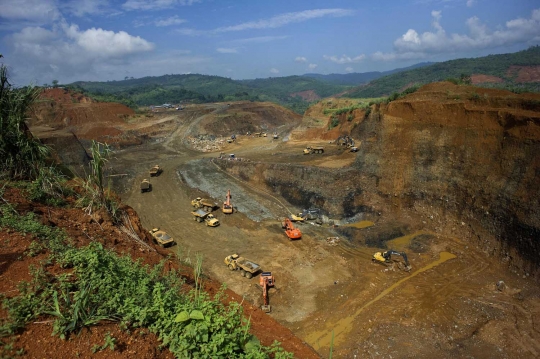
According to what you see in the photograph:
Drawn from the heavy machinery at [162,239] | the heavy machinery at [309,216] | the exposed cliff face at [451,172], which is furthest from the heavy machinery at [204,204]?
the heavy machinery at [309,216]

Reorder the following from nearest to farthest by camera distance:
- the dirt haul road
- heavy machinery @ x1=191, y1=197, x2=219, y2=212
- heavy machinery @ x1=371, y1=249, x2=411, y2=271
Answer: the dirt haul road
heavy machinery @ x1=371, y1=249, x2=411, y2=271
heavy machinery @ x1=191, y1=197, x2=219, y2=212

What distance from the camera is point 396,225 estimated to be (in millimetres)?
27875

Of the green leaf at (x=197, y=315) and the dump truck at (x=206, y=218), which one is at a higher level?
the green leaf at (x=197, y=315)

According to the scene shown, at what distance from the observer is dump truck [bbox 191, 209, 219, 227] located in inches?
1146

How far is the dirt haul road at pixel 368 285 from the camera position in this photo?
1633 cm

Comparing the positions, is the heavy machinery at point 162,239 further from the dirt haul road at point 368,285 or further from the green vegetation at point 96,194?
the green vegetation at point 96,194

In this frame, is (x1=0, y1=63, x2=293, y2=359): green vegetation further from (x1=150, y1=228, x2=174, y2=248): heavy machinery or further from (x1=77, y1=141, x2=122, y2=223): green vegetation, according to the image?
(x1=150, y1=228, x2=174, y2=248): heavy machinery

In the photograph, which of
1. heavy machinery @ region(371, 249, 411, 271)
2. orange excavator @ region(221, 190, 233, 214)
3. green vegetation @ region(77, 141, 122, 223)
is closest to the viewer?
green vegetation @ region(77, 141, 122, 223)

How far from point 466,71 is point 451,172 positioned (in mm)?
140158

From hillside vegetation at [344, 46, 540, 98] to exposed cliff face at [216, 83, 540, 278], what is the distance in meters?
106

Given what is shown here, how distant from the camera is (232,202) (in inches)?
1334

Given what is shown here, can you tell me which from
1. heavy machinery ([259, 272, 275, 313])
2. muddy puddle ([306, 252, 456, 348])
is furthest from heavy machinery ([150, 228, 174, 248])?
muddy puddle ([306, 252, 456, 348])

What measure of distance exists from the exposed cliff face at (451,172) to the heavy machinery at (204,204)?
7.38m

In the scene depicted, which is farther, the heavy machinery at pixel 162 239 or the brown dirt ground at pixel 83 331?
the heavy machinery at pixel 162 239
